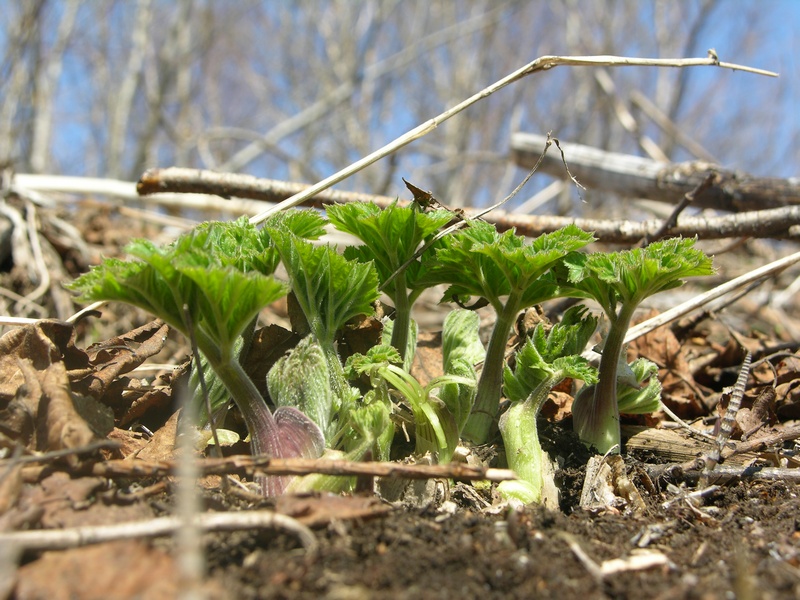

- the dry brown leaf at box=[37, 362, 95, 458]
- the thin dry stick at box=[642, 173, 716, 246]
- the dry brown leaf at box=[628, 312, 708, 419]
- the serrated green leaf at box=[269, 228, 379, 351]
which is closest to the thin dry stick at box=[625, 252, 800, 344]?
the dry brown leaf at box=[628, 312, 708, 419]

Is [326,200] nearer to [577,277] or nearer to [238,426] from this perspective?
[238,426]

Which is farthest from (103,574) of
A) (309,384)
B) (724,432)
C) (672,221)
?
(672,221)

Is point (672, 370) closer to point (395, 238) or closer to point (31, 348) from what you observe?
point (395, 238)

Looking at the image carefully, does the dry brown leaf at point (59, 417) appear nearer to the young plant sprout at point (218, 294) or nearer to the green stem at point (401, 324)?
the young plant sprout at point (218, 294)

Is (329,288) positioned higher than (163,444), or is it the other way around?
(329,288)

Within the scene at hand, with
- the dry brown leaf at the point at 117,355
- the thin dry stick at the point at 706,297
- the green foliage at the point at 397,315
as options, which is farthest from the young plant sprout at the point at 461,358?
the dry brown leaf at the point at 117,355

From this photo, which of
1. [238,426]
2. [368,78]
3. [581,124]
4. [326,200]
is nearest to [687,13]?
[581,124]
